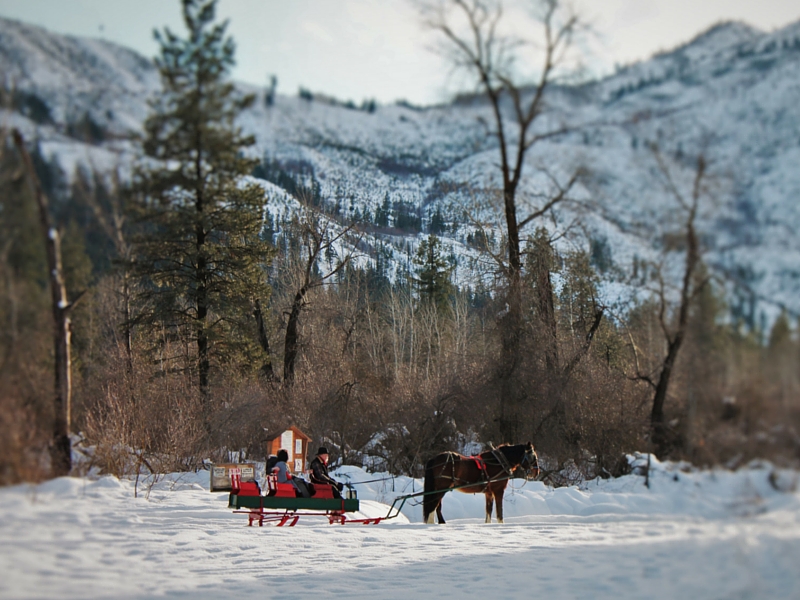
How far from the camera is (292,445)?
41.6 ft

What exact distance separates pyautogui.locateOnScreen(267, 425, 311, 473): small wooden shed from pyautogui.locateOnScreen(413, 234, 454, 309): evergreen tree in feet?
11.7

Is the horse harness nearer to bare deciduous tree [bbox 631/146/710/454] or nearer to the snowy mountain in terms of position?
the snowy mountain

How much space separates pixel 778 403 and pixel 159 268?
5.88m

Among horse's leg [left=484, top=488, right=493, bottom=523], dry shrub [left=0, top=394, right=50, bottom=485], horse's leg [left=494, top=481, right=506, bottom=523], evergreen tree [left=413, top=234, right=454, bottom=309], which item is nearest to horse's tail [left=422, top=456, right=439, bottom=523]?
horse's leg [left=484, top=488, right=493, bottom=523]

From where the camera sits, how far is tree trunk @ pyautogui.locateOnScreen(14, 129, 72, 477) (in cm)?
358

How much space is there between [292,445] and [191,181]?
815 cm

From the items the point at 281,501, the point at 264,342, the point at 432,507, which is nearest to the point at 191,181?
the point at 281,501

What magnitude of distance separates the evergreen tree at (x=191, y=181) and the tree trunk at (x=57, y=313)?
149 cm

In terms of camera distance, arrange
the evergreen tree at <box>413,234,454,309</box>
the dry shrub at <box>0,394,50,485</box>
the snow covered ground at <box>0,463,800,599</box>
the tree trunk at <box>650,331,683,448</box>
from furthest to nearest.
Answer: the evergreen tree at <box>413,234,454,309</box>, the tree trunk at <box>650,331,683,448</box>, the dry shrub at <box>0,394,50,485</box>, the snow covered ground at <box>0,463,800,599</box>

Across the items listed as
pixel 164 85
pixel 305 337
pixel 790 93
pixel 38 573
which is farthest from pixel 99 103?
A: pixel 305 337

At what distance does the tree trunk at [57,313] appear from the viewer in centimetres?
358

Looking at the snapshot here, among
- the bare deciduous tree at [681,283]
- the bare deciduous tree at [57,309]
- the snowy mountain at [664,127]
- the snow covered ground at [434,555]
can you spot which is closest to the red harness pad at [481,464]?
the snow covered ground at [434,555]

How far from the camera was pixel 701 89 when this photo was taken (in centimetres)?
457

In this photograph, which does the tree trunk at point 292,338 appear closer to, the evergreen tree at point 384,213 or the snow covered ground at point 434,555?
the evergreen tree at point 384,213
